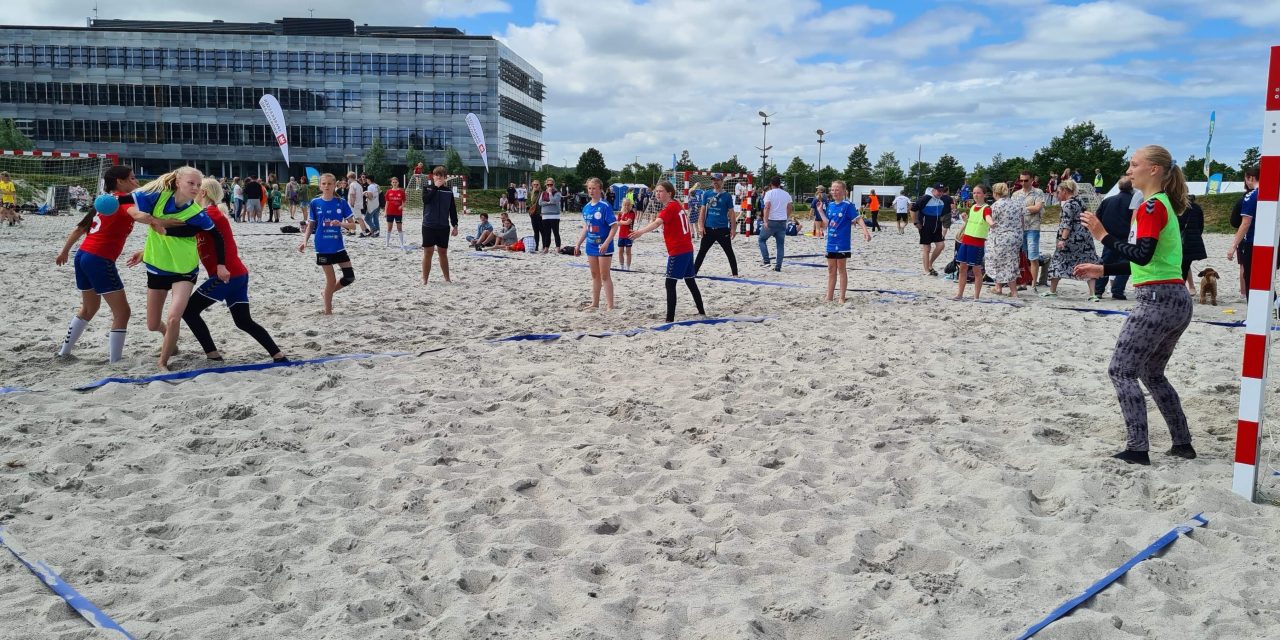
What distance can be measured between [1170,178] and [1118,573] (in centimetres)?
221

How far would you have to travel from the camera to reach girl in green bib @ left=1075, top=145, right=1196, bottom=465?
4422 millimetres

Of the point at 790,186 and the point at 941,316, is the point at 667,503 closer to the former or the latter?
→ the point at 941,316

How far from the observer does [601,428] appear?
5277 mm

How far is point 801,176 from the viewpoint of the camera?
265 feet

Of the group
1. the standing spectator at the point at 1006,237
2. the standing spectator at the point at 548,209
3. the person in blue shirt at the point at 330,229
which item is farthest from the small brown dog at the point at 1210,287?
the standing spectator at the point at 548,209

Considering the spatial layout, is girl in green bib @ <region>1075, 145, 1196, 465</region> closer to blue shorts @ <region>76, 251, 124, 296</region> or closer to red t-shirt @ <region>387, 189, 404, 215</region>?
blue shorts @ <region>76, 251, 124, 296</region>

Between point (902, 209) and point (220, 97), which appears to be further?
point (220, 97)

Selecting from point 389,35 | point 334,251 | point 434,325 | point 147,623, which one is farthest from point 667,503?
point 389,35

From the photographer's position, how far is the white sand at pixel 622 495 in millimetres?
3115

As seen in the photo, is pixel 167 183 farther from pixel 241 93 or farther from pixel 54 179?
pixel 241 93

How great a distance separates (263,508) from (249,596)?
88 centimetres

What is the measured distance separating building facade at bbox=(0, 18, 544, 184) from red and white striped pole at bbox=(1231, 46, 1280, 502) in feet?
233

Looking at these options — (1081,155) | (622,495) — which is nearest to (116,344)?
(622,495)

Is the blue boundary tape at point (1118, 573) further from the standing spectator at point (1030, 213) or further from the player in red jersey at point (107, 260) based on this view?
the standing spectator at point (1030, 213)
